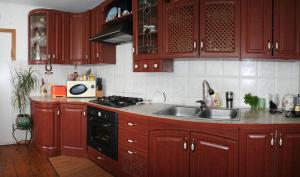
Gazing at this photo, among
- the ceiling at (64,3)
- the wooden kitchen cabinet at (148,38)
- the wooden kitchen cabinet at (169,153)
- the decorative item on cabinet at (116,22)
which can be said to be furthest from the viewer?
the ceiling at (64,3)

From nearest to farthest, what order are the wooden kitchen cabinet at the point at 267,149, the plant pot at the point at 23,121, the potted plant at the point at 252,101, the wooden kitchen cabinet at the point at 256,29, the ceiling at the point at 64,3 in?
the wooden kitchen cabinet at the point at 267,149
the wooden kitchen cabinet at the point at 256,29
the potted plant at the point at 252,101
the plant pot at the point at 23,121
the ceiling at the point at 64,3

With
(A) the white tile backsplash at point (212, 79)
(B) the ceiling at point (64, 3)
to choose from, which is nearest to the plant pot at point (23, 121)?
(A) the white tile backsplash at point (212, 79)

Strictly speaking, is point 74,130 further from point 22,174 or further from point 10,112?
point 10,112

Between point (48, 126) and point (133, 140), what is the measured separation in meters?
1.69

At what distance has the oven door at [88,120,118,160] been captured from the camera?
2.58 m

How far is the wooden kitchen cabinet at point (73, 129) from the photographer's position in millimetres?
3184

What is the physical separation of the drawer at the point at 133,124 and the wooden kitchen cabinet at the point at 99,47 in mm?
1330

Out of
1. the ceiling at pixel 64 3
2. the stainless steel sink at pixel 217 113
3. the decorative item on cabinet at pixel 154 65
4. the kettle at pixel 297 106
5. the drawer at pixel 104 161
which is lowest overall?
the drawer at pixel 104 161

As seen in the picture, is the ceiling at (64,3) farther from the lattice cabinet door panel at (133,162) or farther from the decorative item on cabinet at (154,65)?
the lattice cabinet door panel at (133,162)

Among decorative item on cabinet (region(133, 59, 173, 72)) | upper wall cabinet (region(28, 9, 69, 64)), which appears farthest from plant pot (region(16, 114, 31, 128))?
decorative item on cabinet (region(133, 59, 173, 72))

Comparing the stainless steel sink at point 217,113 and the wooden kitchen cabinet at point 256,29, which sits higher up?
the wooden kitchen cabinet at point 256,29

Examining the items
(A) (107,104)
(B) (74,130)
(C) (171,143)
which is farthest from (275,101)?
(B) (74,130)

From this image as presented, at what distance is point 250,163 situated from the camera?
5.63ft

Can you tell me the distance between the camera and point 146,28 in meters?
2.60
